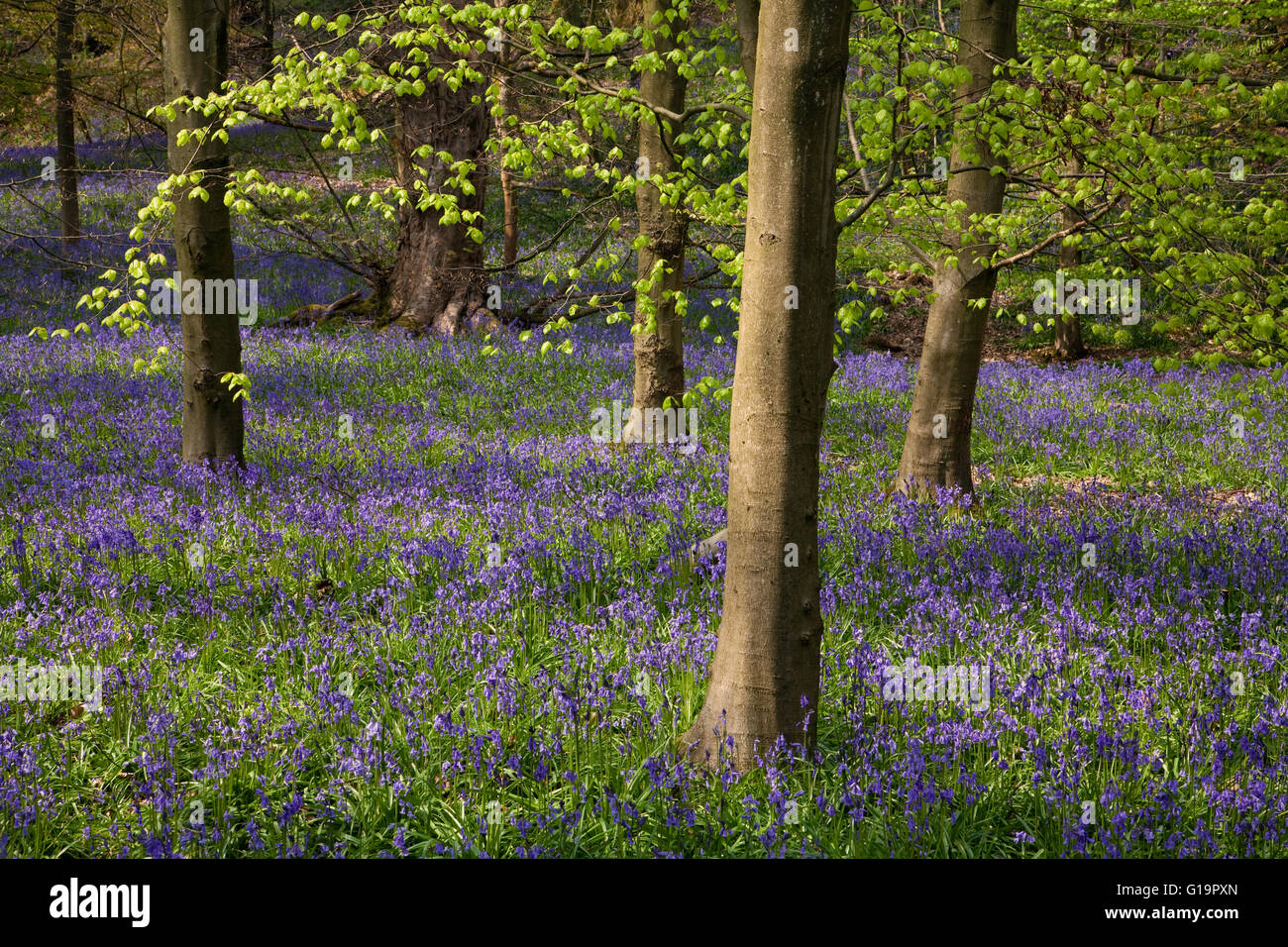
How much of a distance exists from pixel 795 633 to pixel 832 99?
203 centimetres

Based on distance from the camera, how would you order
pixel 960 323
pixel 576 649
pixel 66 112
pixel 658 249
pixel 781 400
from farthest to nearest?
pixel 66 112, pixel 658 249, pixel 960 323, pixel 576 649, pixel 781 400

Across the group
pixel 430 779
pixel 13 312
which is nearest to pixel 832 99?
pixel 430 779

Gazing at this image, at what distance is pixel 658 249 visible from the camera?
8688 mm

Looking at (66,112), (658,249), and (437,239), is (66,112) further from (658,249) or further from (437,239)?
(658,249)

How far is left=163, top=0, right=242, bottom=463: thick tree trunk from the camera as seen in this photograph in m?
6.91

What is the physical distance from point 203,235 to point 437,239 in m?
7.40

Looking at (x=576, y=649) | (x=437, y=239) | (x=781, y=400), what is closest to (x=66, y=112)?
(x=437, y=239)

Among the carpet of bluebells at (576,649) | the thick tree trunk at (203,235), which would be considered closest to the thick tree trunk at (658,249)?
the carpet of bluebells at (576,649)

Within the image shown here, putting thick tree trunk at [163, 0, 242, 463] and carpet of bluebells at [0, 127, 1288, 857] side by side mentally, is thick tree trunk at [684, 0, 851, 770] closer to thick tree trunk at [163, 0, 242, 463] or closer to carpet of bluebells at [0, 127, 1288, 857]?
carpet of bluebells at [0, 127, 1288, 857]

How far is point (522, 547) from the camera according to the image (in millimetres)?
5977

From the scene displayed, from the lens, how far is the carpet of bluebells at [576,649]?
11.1 feet

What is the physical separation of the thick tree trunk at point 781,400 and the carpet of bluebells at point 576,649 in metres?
0.24

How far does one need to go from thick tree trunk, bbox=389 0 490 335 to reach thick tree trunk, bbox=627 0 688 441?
4706 millimetres

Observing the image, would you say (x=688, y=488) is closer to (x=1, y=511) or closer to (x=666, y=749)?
(x=666, y=749)
